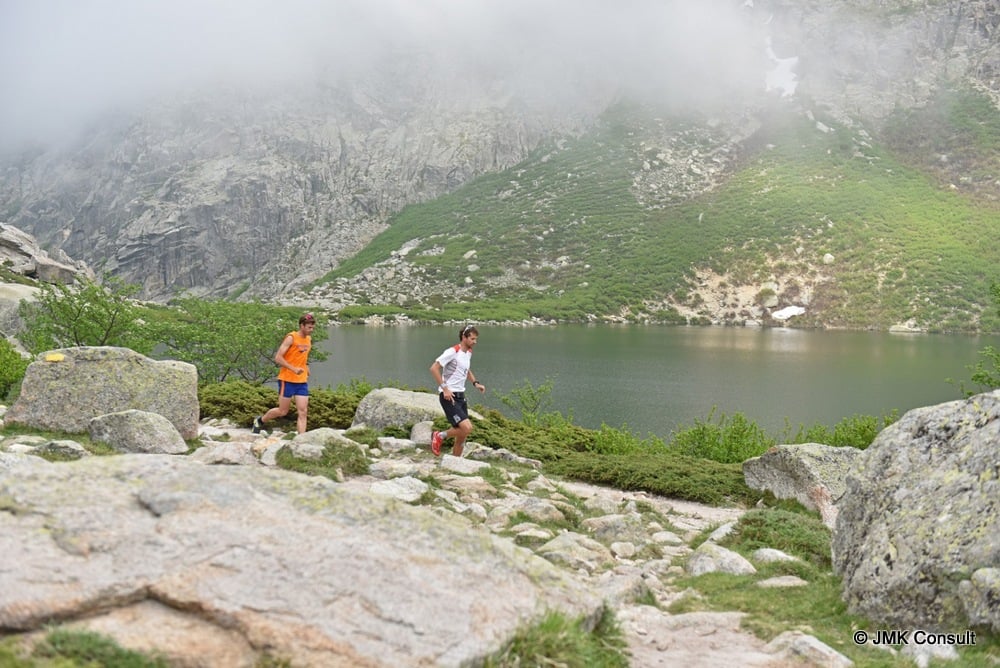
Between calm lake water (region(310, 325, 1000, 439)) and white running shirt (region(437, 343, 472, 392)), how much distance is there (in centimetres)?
1374

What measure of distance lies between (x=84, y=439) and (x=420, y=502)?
8.44 metres

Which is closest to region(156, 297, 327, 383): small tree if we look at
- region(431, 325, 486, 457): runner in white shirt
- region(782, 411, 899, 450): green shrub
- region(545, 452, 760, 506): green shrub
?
region(545, 452, 760, 506): green shrub

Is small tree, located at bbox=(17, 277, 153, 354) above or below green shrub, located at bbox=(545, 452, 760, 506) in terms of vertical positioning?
above

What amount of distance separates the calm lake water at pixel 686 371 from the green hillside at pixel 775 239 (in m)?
25.7

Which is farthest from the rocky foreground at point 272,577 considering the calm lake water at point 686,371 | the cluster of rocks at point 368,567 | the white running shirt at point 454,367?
the calm lake water at point 686,371

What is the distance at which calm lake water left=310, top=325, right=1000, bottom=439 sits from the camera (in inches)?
1885

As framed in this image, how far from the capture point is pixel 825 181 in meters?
170

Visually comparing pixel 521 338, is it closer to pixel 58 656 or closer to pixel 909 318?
pixel 909 318

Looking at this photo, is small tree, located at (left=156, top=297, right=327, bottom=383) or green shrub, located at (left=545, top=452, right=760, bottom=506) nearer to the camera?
green shrub, located at (left=545, top=452, right=760, bottom=506)

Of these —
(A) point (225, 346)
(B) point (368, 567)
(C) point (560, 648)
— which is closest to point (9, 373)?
(A) point (225, 346)

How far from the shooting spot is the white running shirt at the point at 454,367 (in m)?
14.8

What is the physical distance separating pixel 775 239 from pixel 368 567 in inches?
6385

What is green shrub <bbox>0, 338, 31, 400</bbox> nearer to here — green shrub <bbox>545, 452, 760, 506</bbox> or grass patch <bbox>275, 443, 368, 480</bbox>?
grass patch <bbox>275, 443, 368, 480</bbox>

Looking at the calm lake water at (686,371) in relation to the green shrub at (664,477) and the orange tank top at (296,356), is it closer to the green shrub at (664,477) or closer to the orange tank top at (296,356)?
the green shrub at (664,477)
